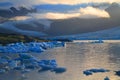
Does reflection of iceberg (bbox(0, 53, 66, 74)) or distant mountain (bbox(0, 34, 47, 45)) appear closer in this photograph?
reflection of iceberg (bbox(0, 53, 66, 74))

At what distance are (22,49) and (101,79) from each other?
88.0 ft

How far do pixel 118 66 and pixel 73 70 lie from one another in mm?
4641

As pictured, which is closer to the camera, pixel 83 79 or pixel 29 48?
pixel 83 79

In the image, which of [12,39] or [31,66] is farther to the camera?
[12,39]

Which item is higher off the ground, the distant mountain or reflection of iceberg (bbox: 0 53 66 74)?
the distant mountain

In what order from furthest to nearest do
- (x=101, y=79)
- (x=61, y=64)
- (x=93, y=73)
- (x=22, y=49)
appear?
1. (x=22, y=49)
2. (x=61, y=64)
3. (x=93, y=73)
4. (x=101, y=79)

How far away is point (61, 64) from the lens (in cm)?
3372

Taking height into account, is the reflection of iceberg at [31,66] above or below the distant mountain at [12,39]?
below

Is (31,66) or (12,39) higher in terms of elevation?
(12,39)

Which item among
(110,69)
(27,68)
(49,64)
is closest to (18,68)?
(27,68)

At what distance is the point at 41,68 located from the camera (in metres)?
29.6

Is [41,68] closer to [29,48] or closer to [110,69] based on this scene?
[110,69]

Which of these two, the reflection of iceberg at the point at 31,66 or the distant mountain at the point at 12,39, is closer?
the reflection of iceberg at the point at 31,66

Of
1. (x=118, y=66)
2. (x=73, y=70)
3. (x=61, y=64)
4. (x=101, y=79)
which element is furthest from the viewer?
(x=61, y=64)
